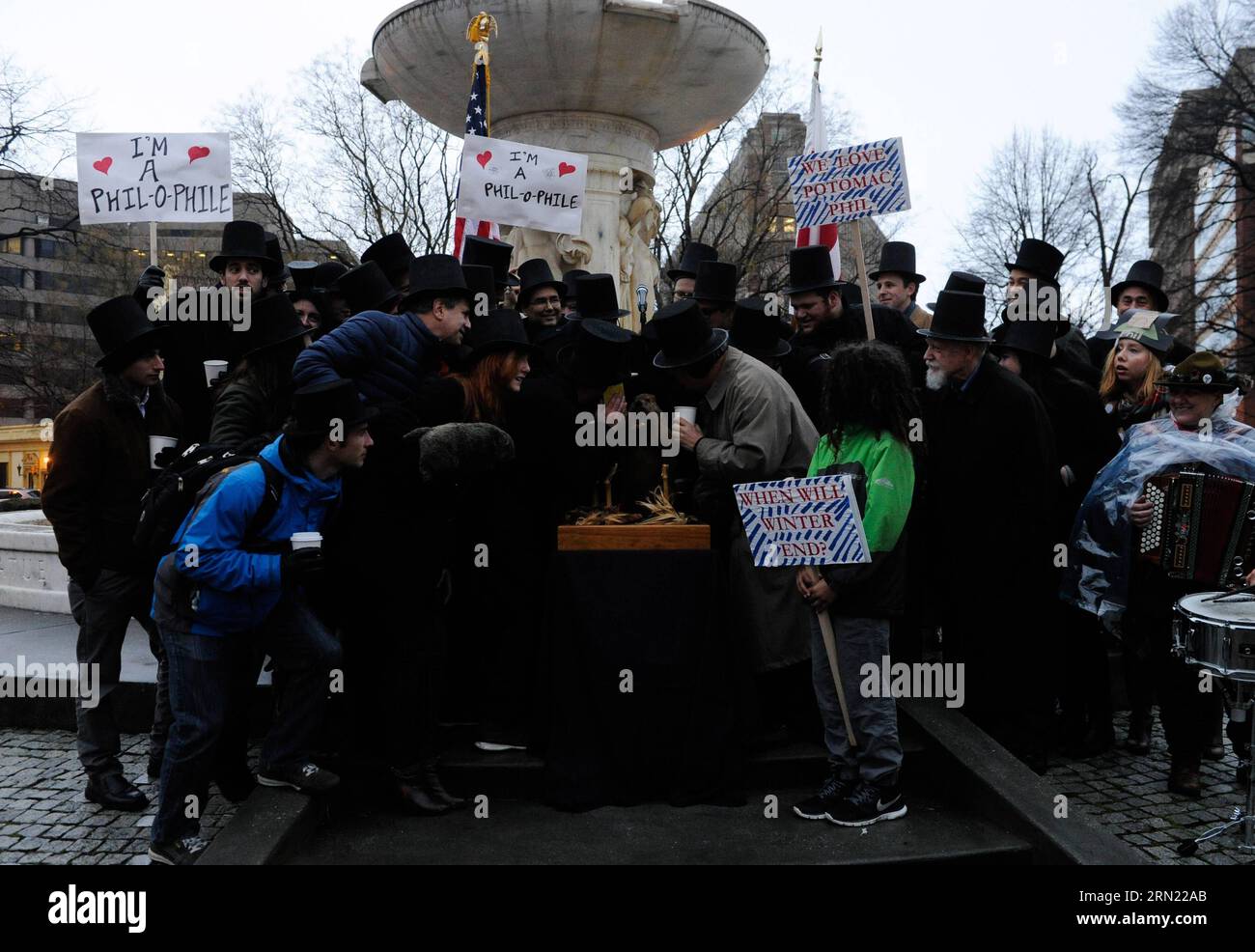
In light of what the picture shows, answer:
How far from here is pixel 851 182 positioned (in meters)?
6.79

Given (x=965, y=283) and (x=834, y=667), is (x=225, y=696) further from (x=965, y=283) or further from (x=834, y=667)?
(x=965, y=283)

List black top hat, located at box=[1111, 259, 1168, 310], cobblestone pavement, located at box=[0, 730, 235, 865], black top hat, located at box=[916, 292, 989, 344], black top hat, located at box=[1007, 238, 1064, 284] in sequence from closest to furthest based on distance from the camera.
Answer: cobblestone pavement, located at box=[0, 730, 235, 865] → black top hat, located at box=[916, 292, 989, 344] → black top hat, located at box=[1007, 238, 1064, 284] → black top hat, located at box=[1111, 259, 1168, 310]

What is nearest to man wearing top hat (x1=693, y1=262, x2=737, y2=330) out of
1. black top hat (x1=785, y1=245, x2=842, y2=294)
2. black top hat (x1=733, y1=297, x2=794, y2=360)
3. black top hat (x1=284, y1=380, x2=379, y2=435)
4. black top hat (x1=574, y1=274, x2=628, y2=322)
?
black top hat (x1=733, y1=297, x2=794, y2=360)

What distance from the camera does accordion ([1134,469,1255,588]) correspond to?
5.06 meters

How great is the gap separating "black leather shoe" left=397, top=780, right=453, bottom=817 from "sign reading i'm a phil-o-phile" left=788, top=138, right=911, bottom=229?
4152mm

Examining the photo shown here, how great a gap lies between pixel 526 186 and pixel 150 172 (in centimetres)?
260

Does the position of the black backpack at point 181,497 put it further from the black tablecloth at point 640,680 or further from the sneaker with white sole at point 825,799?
the sneaker with white sole at point 825,799

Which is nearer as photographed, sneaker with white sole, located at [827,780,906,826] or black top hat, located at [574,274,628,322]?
sneaker with white sole, located at [827,780,906,826]

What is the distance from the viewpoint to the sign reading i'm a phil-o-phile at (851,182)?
666 centimetres

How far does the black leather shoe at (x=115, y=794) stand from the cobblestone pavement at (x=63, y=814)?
4 centimetres

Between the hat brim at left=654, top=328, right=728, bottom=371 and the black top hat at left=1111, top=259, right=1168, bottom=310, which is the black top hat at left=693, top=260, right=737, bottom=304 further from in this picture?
the black top hat at left=1111, top=259, right=1168, bottom=310

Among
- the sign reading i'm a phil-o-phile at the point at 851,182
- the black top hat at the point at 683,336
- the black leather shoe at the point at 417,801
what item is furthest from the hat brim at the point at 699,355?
the black leather shoe at the point at 417,801
